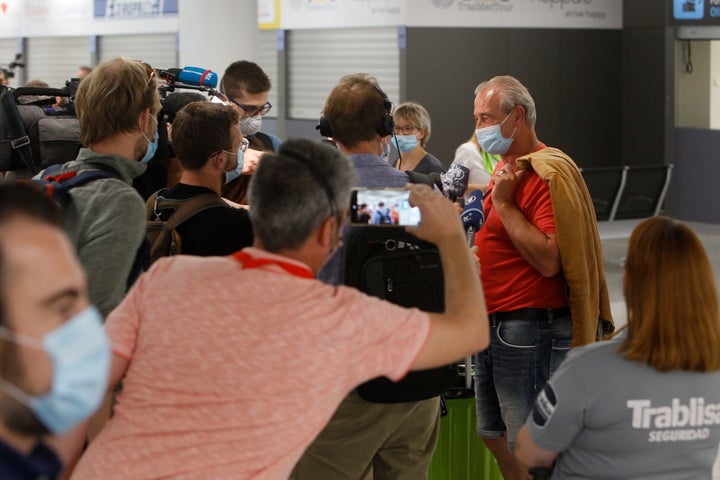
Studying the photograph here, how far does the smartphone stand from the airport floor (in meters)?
6.23

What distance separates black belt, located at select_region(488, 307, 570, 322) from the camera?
3.98 metres

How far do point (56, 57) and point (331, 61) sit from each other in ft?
18.0

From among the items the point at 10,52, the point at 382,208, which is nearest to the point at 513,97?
the point at 382,208

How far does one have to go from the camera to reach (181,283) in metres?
2.27

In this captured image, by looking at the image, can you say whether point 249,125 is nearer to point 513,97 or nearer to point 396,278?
point 513,97

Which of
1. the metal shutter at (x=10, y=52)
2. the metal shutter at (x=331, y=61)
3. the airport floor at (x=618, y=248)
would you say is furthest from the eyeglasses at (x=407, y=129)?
the metal shutter at (x=10, y=52)

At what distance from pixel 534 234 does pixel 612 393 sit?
1333 mm

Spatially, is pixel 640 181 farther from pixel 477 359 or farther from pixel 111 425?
pixel 111 425

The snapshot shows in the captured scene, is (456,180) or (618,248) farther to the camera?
(618,248)

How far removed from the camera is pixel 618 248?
11656 millimetres

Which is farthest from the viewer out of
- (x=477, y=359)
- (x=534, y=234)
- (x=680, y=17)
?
(x=680, y=17)

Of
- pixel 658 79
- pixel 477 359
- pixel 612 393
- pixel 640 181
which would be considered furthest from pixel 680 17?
pixel 612 393

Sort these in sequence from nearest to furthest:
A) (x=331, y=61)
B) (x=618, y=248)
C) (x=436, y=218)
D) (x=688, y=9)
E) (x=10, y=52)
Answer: (x=436, y=218), (x=618, y=248), (x=688, y=9), (x=331, y=61), (x=10, y=52)

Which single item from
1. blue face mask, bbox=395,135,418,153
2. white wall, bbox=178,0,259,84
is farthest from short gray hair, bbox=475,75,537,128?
white wall, bbox=178,0,259,84
